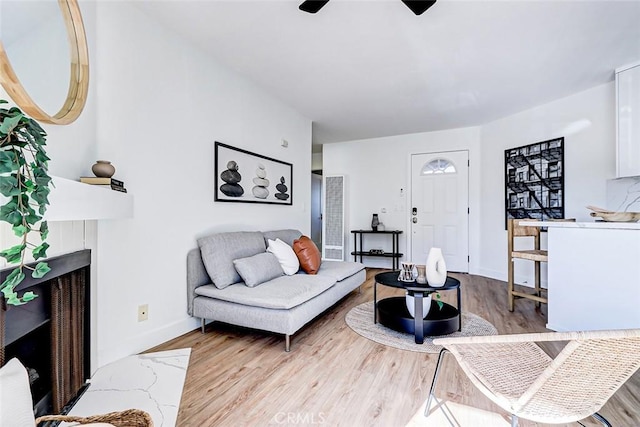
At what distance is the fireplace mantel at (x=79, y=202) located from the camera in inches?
39.4

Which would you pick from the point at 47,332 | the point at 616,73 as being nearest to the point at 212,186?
the point at 47,332

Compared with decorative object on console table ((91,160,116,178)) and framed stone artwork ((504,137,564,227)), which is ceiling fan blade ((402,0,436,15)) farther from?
framed stone artwork ((504,137,564,227))

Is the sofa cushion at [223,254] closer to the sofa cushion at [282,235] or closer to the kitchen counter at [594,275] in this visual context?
the sofa cushion at [282,235]

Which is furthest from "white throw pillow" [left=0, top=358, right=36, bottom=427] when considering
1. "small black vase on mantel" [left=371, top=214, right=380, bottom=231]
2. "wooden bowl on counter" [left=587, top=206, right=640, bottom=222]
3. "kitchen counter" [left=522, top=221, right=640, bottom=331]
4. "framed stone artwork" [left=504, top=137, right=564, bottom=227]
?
"small black vase on mantel" [left=371, top=214, right=380, bottom=231]

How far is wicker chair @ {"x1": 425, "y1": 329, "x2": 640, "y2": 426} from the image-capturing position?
0.91 meters

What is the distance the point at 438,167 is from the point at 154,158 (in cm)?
441

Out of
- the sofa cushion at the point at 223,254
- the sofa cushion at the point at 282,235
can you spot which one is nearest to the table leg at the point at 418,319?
the sofa cushion at the point at 223,254

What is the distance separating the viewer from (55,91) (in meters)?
1.26

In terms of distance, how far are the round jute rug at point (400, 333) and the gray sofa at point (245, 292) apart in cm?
30

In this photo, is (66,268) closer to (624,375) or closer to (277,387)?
(277,387)

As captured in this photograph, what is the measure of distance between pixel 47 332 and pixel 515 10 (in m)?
3.29

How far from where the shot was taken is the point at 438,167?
514 cm

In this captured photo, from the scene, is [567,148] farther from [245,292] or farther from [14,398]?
[14,398]

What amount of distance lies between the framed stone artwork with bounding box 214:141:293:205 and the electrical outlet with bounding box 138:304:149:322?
1.07 m
